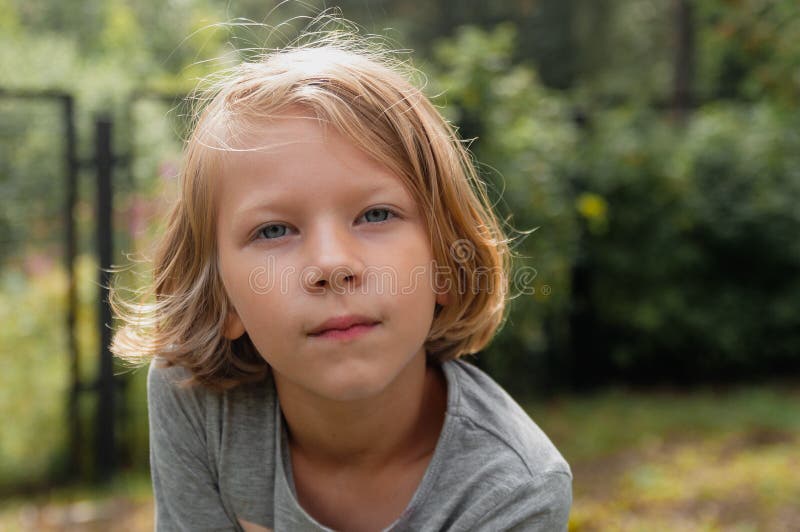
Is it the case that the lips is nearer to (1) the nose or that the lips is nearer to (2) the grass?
(1) the nose

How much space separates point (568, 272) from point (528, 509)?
4.38 m

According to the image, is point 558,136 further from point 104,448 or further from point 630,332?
point 104,448

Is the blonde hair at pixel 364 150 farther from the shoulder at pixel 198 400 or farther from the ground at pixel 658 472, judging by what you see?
the ground at pixel 658 472

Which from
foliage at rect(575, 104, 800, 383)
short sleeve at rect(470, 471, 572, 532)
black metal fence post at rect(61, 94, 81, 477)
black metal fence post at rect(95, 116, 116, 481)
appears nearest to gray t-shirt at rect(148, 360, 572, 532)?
short sleeve at rect(470, 471, 572, 532)

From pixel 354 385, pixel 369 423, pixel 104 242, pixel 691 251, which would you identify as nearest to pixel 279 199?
pixel 354 385

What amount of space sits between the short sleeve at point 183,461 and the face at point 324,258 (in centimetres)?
41

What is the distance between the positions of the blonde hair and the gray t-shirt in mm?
76

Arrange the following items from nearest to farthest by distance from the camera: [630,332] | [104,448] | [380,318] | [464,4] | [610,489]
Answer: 1. [380,318]
2. [610,489]
3. [104,448]
4. [630,332]
5. [464,4]

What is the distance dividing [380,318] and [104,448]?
11.4 ft

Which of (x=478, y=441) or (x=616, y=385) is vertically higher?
(x=478, y=441)

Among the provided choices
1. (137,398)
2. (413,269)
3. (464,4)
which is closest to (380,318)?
(413,269)

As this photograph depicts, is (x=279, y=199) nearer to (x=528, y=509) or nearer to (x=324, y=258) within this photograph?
(x=324, y=258)

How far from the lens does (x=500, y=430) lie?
1.84 meters

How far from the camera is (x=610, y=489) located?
4.23m
